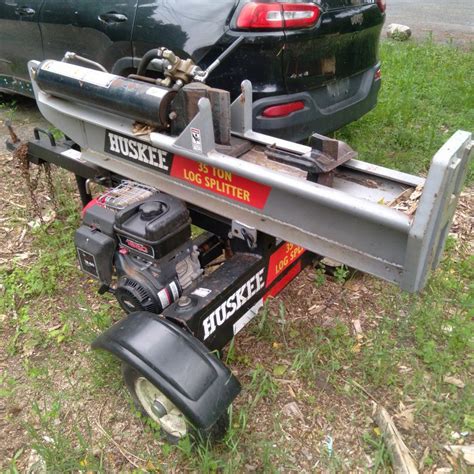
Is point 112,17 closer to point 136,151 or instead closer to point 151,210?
point 136,151

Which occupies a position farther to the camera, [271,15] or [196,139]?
[271,15]

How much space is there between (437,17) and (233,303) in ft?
37.3

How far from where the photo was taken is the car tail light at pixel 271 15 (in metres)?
3.18

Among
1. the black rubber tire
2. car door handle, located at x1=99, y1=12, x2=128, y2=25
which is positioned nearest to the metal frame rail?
the black rubber tire

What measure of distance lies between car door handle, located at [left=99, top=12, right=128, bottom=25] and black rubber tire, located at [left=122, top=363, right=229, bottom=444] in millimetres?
2767

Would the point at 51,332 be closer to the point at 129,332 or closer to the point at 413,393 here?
the point at 129,332

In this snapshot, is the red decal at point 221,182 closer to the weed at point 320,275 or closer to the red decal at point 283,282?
the red decal at point 283,282

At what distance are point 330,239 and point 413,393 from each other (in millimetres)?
1195

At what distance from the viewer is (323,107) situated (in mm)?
3662

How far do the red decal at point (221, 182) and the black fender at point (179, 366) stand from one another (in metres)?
0.62

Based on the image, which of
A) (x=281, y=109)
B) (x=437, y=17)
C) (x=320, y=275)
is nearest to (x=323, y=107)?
(x=281, y=109)

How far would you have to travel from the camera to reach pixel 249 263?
2371mm

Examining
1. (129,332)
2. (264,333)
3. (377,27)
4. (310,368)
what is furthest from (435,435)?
(377,27)

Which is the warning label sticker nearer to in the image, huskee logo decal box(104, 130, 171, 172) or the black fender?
huskee logo decal box(104, 130, 171, 172)
